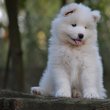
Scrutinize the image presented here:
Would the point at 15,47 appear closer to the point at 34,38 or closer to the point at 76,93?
the point at 76,93

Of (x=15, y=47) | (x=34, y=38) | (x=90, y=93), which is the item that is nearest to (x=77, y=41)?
(x=90, y=93)

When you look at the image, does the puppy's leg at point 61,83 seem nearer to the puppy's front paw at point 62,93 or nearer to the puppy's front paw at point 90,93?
the puppy's front paw at point 62,93

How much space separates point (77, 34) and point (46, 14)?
35.8ft

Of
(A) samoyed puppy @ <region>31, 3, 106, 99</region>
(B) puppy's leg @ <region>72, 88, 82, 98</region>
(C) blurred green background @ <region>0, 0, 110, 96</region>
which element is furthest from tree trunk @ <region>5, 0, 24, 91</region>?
(B) puppy's leg @ <region>72, 88, 82, 98</region>

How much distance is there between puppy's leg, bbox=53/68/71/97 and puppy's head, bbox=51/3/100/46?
0.43 meters

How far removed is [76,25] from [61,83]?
0.79 metres

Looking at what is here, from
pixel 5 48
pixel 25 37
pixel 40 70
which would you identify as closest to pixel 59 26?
pixel 40 70

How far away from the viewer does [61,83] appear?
6535 millimetres

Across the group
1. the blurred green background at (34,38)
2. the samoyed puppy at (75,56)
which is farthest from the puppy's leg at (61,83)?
the blurred green background at (34,38)

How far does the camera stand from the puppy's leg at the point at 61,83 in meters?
6.48

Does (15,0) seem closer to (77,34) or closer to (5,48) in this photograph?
(77,34)

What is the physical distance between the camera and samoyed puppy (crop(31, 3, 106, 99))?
653cm

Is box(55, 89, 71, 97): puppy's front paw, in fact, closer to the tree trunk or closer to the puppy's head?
the puppy's head

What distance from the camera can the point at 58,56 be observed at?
6703 mm
